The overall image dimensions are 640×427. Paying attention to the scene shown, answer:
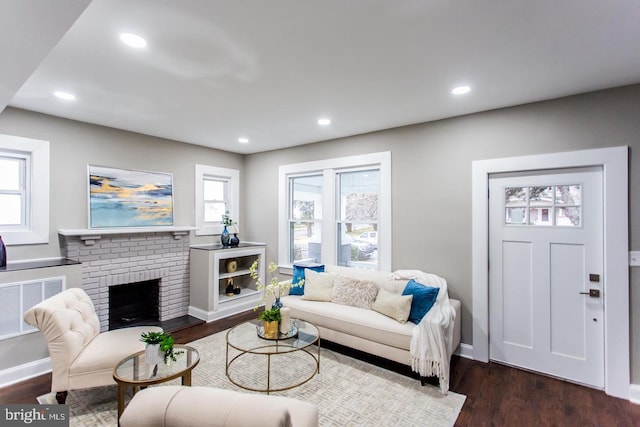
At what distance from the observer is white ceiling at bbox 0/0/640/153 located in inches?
65.4

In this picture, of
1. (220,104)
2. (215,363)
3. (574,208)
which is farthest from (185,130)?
(574,208)

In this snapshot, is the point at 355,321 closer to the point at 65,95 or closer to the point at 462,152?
the point at 462,152

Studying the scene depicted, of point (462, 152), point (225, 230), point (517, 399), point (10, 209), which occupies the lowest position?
point (517, 399)

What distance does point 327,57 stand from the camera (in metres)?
2.17

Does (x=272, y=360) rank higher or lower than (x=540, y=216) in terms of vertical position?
lower

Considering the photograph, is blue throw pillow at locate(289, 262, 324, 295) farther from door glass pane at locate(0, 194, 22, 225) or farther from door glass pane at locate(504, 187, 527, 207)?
door glass pane at locate(0, 194, 22, 225)

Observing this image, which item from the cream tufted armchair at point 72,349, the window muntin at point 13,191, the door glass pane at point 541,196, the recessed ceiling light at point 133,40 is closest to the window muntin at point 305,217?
the door glass pane at point 541,196

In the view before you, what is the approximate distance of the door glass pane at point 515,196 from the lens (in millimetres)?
3062

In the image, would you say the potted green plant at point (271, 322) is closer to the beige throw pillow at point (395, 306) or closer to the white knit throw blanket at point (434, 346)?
the beige throw pillow at point (395, 306)

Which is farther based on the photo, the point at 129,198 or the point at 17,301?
the point at 129,198

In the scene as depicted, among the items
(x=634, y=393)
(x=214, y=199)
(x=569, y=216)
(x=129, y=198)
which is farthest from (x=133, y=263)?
(x=634, y=393)

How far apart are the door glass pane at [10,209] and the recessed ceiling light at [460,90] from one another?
15.1 feet

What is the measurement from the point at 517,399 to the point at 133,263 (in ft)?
14.8

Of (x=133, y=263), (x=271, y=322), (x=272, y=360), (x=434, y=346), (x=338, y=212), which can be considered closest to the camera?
(x=434, y=346)
